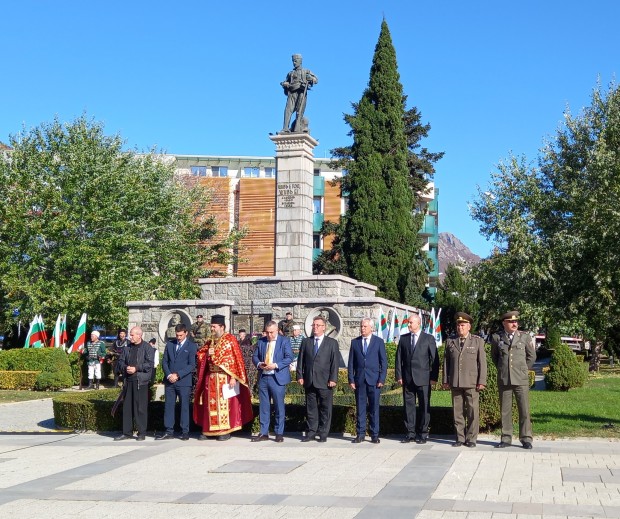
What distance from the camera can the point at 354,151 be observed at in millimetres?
41938

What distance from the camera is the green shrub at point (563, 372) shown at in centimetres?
2105

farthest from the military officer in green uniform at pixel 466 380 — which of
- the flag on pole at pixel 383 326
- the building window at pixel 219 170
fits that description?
the building window at pixel 219 170

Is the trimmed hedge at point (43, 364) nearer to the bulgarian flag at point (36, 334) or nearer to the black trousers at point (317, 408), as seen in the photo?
the bulgarian flag at point (36, 334)

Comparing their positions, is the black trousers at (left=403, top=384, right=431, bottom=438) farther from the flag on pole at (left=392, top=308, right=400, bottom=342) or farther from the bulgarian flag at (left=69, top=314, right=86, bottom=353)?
the bulgarian flag at (left=69, top=314, right=86, bottom=353)

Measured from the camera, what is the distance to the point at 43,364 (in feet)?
80.9

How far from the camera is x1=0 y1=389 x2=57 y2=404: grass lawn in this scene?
21406 millimetres

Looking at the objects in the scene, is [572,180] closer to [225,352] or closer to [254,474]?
[225,352]

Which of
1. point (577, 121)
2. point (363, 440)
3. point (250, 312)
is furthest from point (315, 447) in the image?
point (577, 121)

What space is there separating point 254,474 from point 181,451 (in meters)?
2.34

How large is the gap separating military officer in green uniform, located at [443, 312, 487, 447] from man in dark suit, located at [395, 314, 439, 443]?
0.36m

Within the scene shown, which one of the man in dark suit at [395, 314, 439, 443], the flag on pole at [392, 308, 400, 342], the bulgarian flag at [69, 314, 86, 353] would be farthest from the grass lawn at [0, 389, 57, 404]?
the man in dark suit at [395, 314, 439, 443]

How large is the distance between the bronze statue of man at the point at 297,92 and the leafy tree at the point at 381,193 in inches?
531

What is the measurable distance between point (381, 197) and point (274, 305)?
1771 centimetres

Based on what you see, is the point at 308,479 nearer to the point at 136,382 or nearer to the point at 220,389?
the point at 220,389
